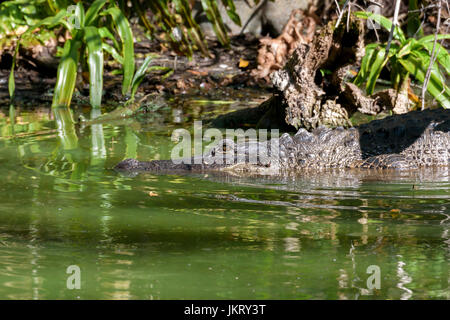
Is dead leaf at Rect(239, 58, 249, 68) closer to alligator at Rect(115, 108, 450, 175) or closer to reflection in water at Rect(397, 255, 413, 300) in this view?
alligator at Rect(115, 108, 450, 175)

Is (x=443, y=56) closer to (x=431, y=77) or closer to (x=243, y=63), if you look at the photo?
(x=431, y=77)

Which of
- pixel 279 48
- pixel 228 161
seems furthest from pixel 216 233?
pixel 279 48

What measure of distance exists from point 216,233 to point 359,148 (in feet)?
9.18

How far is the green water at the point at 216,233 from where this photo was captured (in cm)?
290

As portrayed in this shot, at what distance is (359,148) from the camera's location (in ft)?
20.0

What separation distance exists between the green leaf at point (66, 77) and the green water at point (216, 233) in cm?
230

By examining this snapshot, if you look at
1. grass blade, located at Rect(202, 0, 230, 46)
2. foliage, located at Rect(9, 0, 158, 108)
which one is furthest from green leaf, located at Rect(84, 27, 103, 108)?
grass blade, located at Rect(202, 0, 230, 46)

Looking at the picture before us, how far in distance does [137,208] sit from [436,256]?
6.20 ft

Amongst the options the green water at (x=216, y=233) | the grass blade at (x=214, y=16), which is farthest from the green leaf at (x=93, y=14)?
the green water at (x=216, y=233)

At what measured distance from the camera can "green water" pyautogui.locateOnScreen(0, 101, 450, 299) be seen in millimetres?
2902

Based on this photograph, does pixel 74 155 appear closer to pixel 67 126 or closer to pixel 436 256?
pixel 67 126

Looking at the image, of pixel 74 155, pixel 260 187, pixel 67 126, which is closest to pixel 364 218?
pixel 260 187

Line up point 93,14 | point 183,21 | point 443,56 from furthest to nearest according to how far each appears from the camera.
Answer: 1. point 183,21
2. point 93,14
3. point 443,56

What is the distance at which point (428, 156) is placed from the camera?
6039 mm
